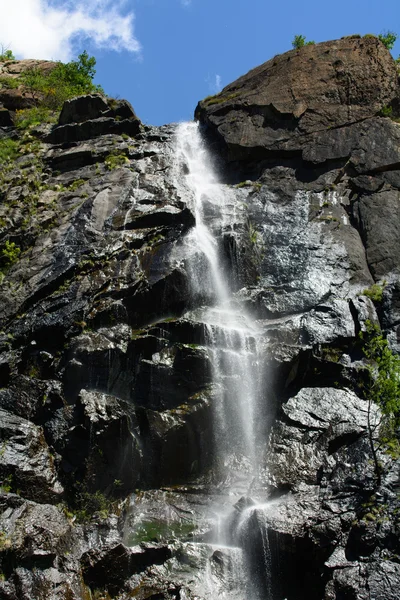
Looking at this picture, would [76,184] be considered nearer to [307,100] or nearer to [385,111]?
[307,100]

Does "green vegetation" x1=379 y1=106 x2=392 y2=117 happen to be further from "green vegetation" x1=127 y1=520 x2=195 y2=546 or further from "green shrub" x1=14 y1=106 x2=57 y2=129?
"green vegetation" x1=127 y1=520 x2=195 y2=546

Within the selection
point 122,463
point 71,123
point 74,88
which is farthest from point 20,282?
point 74,88

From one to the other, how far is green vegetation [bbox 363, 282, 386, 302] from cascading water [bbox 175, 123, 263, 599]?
3.61 m

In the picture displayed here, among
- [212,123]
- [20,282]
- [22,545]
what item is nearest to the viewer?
[22,545]

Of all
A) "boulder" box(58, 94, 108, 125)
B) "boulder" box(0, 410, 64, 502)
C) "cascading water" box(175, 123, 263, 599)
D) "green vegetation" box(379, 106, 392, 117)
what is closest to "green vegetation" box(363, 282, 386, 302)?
"cascading water" box(175, 123, 263, 599)

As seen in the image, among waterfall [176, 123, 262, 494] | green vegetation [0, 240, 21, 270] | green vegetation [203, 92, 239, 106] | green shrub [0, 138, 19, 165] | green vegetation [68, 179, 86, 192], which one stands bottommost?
waterfall [176, 123, 262, 494]

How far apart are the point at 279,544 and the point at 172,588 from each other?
226 cm

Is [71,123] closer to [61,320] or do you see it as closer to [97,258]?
[97,258]

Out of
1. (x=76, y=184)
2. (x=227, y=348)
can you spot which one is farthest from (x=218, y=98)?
(x=227, y=348)

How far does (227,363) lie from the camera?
14.2m

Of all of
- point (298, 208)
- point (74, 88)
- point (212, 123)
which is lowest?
point (298, 208)

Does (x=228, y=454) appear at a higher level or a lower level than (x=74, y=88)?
lower

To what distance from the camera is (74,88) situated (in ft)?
102

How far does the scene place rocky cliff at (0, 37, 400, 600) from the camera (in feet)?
35.9
